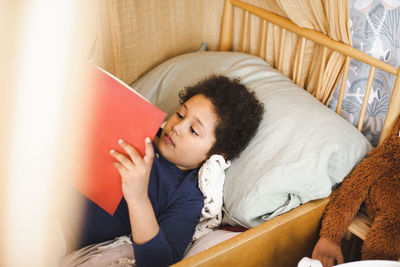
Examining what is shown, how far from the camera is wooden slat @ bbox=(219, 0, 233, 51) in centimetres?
155

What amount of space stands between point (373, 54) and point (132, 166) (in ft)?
2.52

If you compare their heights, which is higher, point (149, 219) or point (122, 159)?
point (122, 159)

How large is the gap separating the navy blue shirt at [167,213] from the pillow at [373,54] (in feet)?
1.76

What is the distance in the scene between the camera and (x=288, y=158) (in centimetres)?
99

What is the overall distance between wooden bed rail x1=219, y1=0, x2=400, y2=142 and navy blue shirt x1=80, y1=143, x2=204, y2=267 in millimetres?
522

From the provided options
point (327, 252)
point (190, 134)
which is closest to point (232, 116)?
point (190, 134)

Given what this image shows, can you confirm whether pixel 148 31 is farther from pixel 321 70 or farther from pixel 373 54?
pixel 373 54

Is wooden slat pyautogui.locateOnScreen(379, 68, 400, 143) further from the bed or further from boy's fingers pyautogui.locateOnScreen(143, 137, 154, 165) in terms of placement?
boy's fingers pyautogui.locateOnScreen(143, 137, 154, 165)

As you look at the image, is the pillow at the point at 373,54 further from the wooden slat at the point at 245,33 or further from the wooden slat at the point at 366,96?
the wooden slat at the point at 245,33

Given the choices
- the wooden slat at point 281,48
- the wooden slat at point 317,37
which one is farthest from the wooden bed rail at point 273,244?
the wooden slat at point 281,48

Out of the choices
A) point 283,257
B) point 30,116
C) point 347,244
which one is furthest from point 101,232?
point 347,244

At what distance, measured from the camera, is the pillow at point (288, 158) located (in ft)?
3.17

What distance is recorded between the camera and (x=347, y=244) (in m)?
1.23

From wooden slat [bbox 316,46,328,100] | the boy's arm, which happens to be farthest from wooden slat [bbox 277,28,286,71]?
the boy's arm
